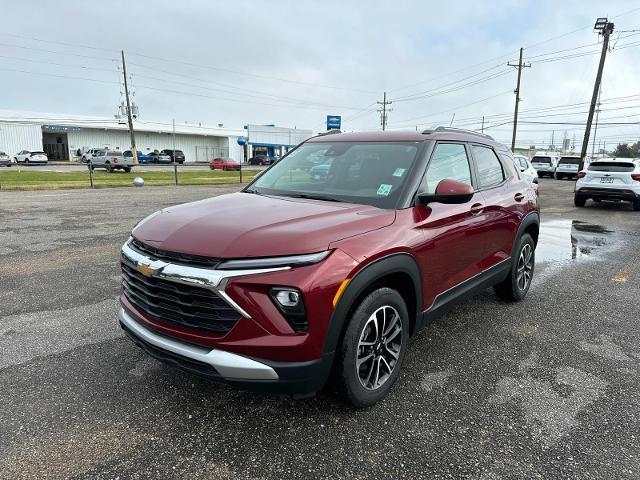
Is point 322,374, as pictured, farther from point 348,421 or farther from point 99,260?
point 99,260

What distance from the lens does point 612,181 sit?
1329cm

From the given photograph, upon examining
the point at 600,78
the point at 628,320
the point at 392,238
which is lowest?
the point at 628,320

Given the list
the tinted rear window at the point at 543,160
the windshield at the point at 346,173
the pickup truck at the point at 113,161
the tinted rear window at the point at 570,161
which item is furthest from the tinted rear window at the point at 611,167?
the pickup truck at the point at 113,161

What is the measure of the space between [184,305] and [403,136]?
7.45ft

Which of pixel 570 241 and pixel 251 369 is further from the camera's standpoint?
pixel 570 241

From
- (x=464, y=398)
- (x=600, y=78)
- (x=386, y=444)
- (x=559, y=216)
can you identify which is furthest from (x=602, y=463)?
(x=600, y=78)

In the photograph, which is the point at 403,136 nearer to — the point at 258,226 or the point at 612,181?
the point at 258,226

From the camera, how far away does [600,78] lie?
2506 cm

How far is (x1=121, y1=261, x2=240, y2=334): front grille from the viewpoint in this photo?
2.35 m

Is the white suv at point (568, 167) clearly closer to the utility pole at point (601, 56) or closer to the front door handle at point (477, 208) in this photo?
the utility pole at point (601, 56)

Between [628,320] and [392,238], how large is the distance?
10.8 ft

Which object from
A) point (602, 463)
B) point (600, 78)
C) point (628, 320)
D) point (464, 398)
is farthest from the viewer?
point (600, 78)

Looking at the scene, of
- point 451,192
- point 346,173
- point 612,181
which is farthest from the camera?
point 612,181

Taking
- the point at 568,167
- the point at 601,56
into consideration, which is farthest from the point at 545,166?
the point at 601,56
